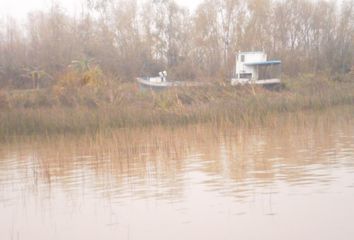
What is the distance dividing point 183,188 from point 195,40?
35347mm

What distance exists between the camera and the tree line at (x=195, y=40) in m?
39.9

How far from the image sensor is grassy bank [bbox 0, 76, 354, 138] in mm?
15672

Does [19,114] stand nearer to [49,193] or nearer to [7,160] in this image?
[7,160]

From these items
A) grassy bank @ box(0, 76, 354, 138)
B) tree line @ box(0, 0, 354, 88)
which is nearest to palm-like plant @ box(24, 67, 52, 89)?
tree line @ box(0, 0, 354, 88)

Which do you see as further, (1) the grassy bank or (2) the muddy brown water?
(1) the grassy bank

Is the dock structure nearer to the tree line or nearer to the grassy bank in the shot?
the tree line

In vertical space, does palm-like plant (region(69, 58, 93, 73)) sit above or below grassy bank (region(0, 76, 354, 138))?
above

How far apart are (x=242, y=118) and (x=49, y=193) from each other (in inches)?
352

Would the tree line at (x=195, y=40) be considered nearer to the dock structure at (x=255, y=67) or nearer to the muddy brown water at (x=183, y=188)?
the dock structure at (x=255, y=67)

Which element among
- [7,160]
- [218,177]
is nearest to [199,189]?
[218,177]

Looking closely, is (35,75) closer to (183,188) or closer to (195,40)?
(195,40)

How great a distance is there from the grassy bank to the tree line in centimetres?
1651

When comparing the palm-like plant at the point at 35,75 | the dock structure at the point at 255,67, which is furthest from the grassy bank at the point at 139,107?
the palm-like plant at the point at 35,75

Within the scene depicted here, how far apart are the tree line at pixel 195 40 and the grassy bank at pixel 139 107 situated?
16.5m
